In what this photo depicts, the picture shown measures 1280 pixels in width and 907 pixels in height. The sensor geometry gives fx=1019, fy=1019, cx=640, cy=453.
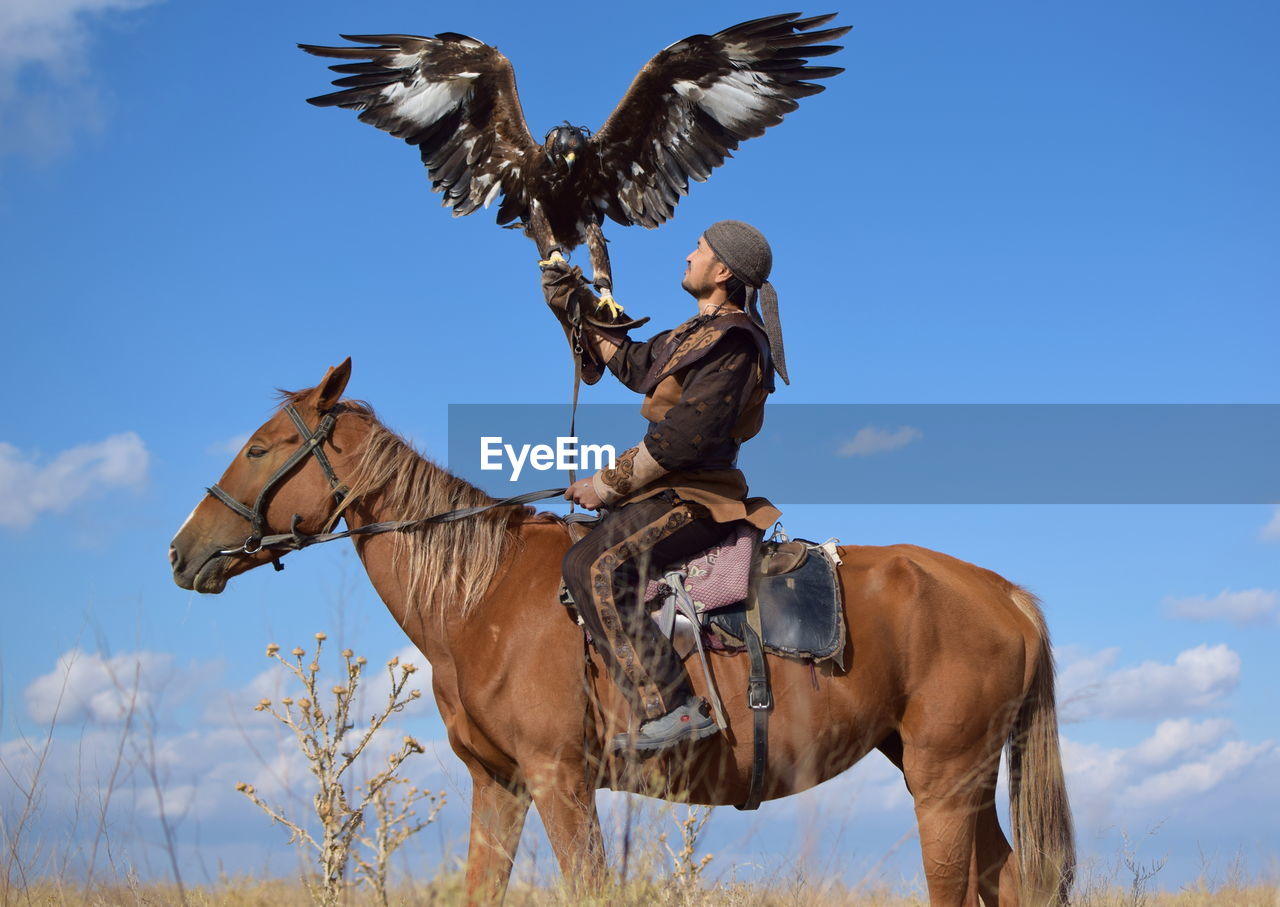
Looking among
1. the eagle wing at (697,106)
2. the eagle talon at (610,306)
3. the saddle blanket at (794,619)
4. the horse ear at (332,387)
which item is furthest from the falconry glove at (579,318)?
the eagle wing at (697,106)

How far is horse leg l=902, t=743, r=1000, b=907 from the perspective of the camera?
417 cm

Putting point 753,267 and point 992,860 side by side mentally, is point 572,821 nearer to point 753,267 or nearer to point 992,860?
point 992,860

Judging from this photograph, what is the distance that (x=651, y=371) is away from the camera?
14.5ft

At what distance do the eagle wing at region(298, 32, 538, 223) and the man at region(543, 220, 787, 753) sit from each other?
3104 millimetres

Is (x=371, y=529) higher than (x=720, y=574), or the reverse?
(x=371, y=529)

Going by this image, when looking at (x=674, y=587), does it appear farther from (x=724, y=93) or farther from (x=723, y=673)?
(x=724, y=93)

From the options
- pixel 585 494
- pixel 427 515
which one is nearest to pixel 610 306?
pixel 585 494

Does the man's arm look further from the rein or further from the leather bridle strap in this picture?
the rein

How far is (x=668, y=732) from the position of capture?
13.1 feet

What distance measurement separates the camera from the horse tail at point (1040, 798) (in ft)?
14.5

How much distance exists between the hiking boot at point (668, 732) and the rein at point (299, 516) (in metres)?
1.20

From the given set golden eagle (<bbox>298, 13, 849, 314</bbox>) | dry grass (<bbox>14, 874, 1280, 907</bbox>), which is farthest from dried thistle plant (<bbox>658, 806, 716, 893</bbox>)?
golden eagle (<bbox>298, 13, 849, 314</bbox>)

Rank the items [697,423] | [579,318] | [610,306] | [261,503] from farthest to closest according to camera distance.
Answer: [610,306] → [579,318] → [261,503] → [697,423]

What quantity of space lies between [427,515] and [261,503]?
2.43 ft
